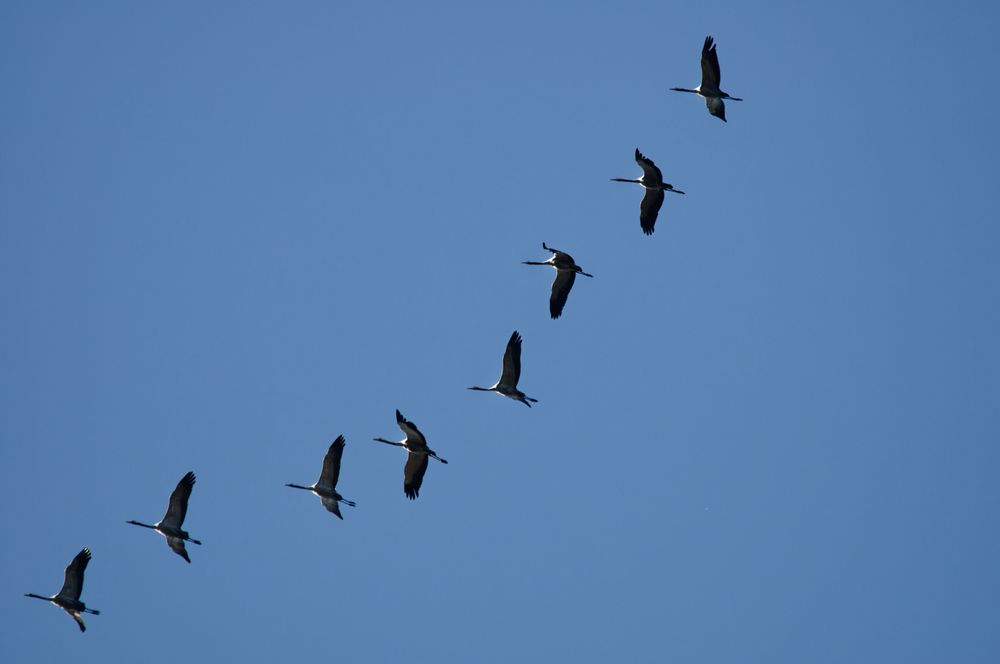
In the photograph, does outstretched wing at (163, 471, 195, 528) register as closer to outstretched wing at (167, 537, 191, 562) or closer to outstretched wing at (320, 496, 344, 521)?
outstretched wing at (167, 537, 191, 562)

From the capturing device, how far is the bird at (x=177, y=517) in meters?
41.2

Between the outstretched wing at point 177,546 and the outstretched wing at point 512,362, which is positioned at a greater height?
the outstretched wing at point 512,362

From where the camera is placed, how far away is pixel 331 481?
42.0 m

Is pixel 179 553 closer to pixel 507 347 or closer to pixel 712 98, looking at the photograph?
pixel 507 347

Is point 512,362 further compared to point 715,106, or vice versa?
point 715,106

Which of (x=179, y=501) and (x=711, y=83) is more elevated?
(x=711, y=83)

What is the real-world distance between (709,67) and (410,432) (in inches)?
440

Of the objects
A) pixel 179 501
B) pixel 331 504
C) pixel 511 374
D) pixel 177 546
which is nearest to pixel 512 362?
pixel 511 374

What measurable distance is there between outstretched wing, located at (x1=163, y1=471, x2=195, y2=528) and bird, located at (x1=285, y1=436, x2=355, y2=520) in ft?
9.25

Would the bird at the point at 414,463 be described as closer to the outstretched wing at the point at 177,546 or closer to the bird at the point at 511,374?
the bird at the point at 511,374

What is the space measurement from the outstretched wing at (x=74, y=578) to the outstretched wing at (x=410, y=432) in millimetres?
8294

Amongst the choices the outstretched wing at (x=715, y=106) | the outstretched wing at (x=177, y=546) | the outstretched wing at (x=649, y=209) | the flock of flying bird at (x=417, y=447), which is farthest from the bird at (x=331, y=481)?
the outstretched wing at (x=715, y=106)

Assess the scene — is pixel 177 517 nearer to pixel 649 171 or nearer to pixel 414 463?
pixel 414 463

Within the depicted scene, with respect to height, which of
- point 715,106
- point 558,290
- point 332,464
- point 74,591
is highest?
point 715,106
